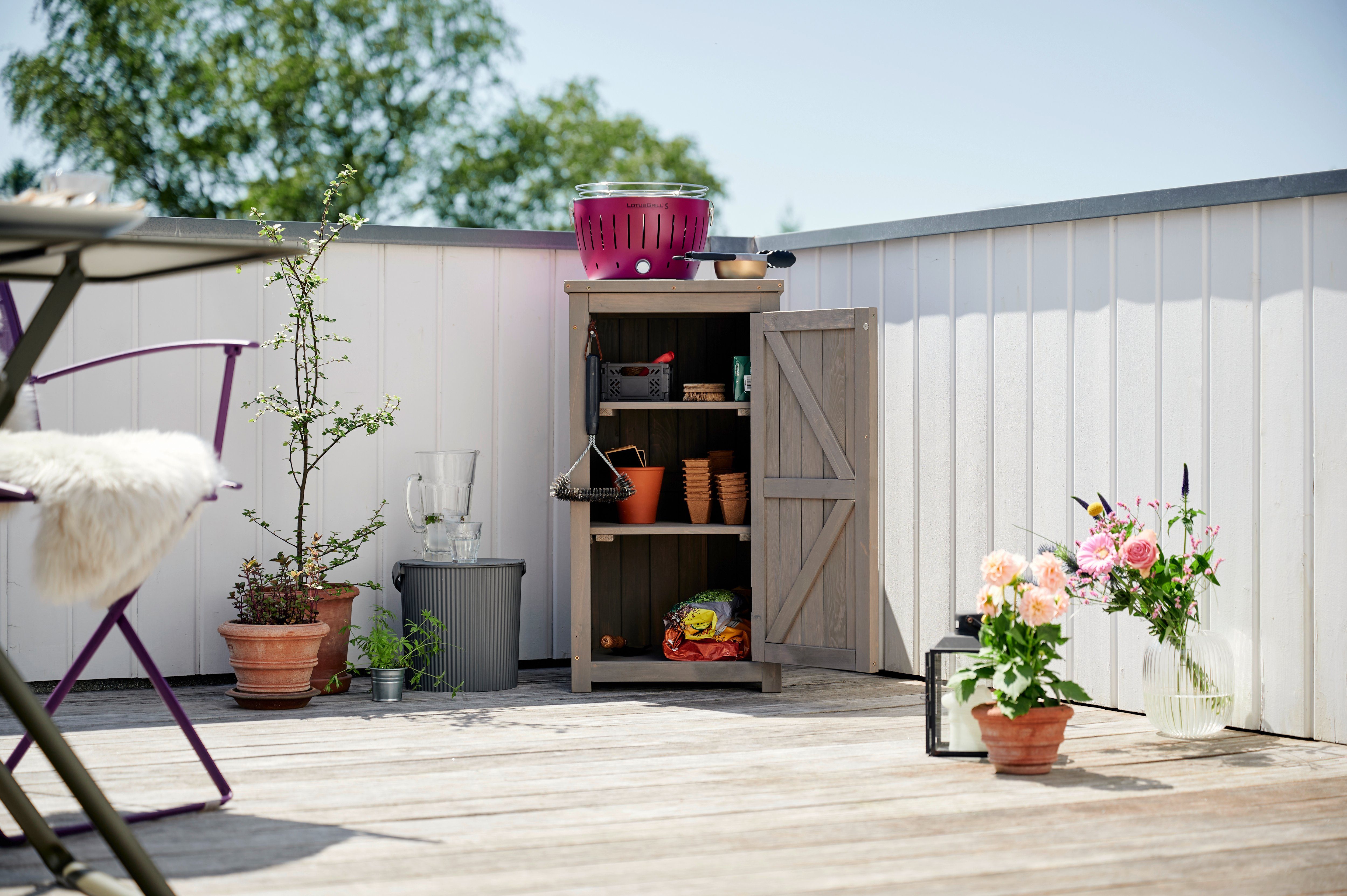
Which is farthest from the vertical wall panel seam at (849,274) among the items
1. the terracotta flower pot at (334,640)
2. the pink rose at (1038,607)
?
the terracotta flower pot at (334,640)

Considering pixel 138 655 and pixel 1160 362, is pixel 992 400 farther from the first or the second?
pixel 138 655

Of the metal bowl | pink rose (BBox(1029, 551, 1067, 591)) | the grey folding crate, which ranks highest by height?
the metal bowl

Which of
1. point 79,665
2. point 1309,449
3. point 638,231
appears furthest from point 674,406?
point 79,665

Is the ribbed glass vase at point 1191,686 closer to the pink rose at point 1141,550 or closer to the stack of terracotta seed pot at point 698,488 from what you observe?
the pink rose at point 1141,550

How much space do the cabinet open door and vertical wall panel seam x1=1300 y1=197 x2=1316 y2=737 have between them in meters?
1.08

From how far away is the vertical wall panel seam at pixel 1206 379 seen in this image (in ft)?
10.6

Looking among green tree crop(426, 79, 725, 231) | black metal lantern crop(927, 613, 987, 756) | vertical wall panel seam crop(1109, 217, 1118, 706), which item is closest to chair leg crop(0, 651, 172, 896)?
black metal lantern crop(927, 613, 987, 756)

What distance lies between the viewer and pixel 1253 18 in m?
17.8

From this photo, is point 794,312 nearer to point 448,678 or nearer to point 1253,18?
point 448,678

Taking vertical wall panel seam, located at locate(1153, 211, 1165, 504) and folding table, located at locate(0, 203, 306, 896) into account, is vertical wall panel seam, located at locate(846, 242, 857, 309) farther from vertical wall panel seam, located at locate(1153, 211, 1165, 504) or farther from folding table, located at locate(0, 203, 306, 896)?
folding table, located at locate(0, 203, 306, 896)

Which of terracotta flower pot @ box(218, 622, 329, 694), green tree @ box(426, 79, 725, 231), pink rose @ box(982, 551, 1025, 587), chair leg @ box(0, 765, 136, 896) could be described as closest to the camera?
chair leg @ box(0, 765, 136, 896)

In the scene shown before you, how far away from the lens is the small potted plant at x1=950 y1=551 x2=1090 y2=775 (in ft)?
8.69

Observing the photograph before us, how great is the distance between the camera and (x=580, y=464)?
367 centimetres

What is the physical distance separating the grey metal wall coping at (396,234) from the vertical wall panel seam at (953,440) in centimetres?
84
